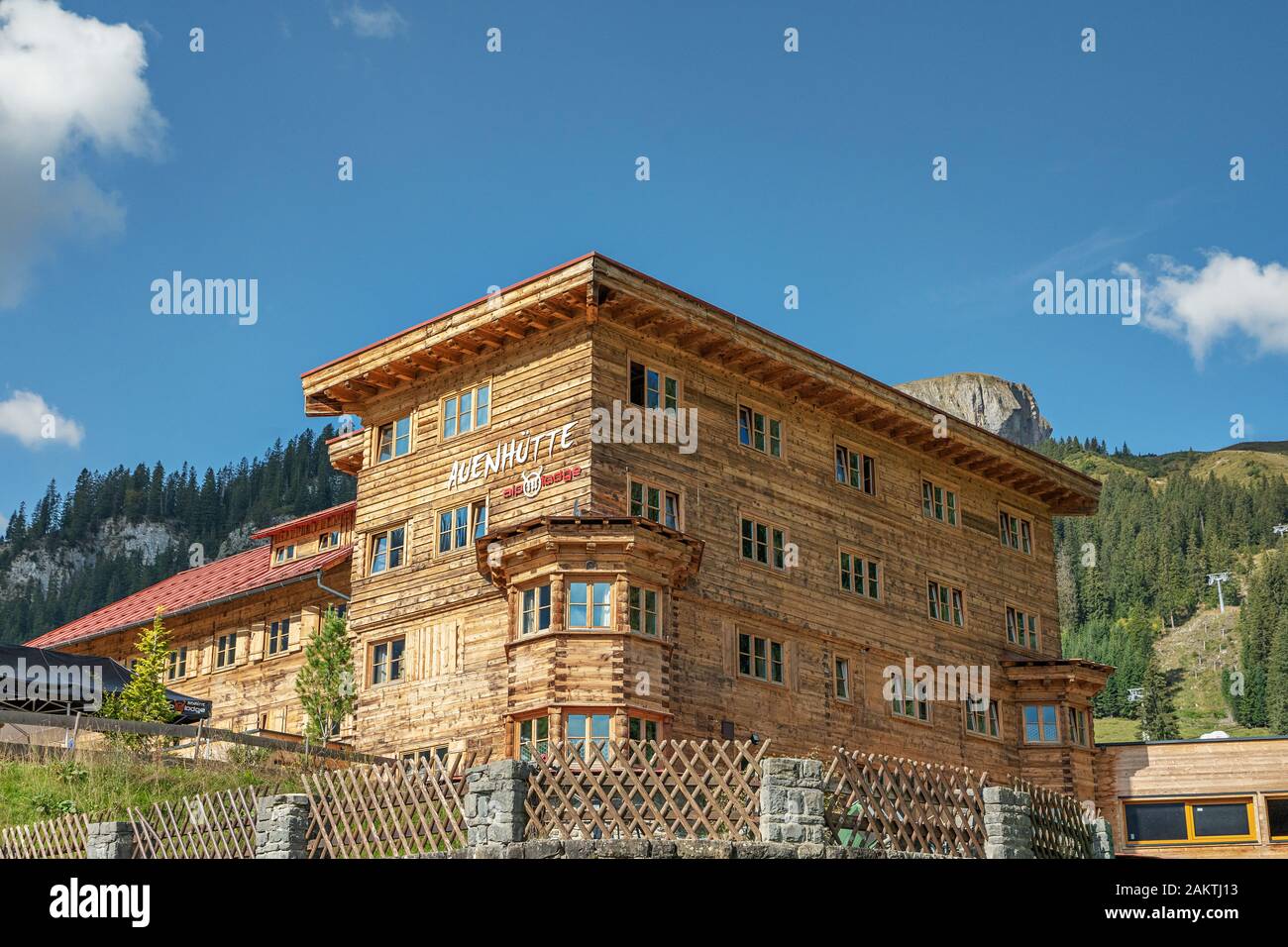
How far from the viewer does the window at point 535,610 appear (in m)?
33.7

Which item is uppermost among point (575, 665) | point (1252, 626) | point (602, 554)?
point (1252, 626)

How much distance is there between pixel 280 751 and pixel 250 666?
16906 mm

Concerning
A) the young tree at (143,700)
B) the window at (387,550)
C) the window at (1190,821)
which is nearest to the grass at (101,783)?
the young tree at (143,700)

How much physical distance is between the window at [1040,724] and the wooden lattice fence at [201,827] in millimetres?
30371

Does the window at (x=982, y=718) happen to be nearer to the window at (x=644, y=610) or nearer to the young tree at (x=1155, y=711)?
the window at (x=644, y=610)

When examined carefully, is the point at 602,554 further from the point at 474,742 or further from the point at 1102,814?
the point at 1102,814

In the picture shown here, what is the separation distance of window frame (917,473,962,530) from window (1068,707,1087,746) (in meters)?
7.31

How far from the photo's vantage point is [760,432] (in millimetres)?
40094

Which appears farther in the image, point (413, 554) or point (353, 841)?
point (413, 554)

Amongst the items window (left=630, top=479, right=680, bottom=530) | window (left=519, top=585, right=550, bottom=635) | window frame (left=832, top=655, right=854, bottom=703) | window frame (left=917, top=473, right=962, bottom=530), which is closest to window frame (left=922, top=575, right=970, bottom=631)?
window frame (left=917, top=473, right=962, bottom=530)

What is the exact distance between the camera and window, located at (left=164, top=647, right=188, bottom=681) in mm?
53594

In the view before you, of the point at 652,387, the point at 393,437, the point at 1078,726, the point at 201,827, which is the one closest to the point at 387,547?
the point at 393,437
